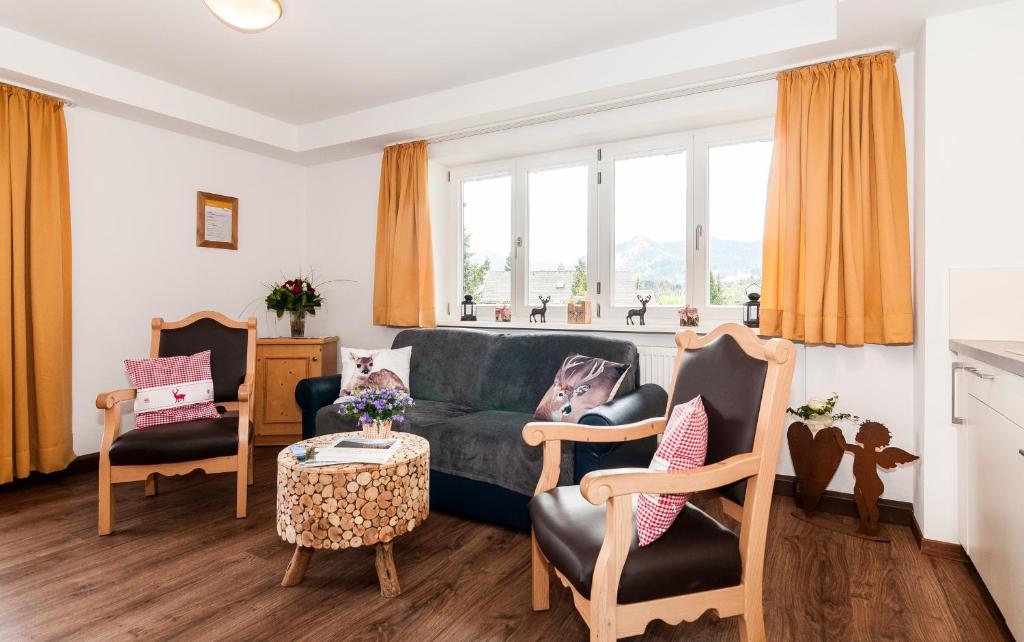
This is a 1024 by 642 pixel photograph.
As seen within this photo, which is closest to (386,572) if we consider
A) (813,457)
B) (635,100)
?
(813,457)

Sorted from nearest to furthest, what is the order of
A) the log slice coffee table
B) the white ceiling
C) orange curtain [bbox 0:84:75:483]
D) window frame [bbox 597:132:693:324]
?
the log slice coffee table, the white ceiling, orange curtain [bbox 0:84:75:483], window frame [bbox 597:132:693:324]

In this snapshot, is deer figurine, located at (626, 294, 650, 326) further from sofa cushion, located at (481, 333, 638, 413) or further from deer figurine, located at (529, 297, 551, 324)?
deer figurine, located at (529, 297, 551, 324)

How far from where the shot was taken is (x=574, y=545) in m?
1.51

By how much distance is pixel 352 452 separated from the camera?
2146 millimetres

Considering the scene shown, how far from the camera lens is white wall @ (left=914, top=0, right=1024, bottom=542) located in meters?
2.27

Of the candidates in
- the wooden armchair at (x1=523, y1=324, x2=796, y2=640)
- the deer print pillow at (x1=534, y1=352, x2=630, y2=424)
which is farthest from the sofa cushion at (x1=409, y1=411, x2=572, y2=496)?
the wooden armchair at (x1=523, y1=324, x2=796, y2=640)

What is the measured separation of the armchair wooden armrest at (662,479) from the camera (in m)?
1.34

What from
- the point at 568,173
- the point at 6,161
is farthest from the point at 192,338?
the point at 568,173

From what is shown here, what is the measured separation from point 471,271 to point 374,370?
1327 millimetres

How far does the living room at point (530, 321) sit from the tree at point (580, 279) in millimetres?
23

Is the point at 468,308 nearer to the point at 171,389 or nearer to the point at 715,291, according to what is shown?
the point at 715,291

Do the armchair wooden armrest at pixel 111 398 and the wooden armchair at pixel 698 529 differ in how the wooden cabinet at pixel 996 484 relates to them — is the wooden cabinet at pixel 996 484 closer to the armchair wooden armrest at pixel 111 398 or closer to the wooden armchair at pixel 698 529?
the wooden armchair at pixel 698 529

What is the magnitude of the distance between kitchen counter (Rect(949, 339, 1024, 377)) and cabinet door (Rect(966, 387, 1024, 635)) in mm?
169

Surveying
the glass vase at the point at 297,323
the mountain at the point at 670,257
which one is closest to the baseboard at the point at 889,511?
the mountain at the point at 670,257
